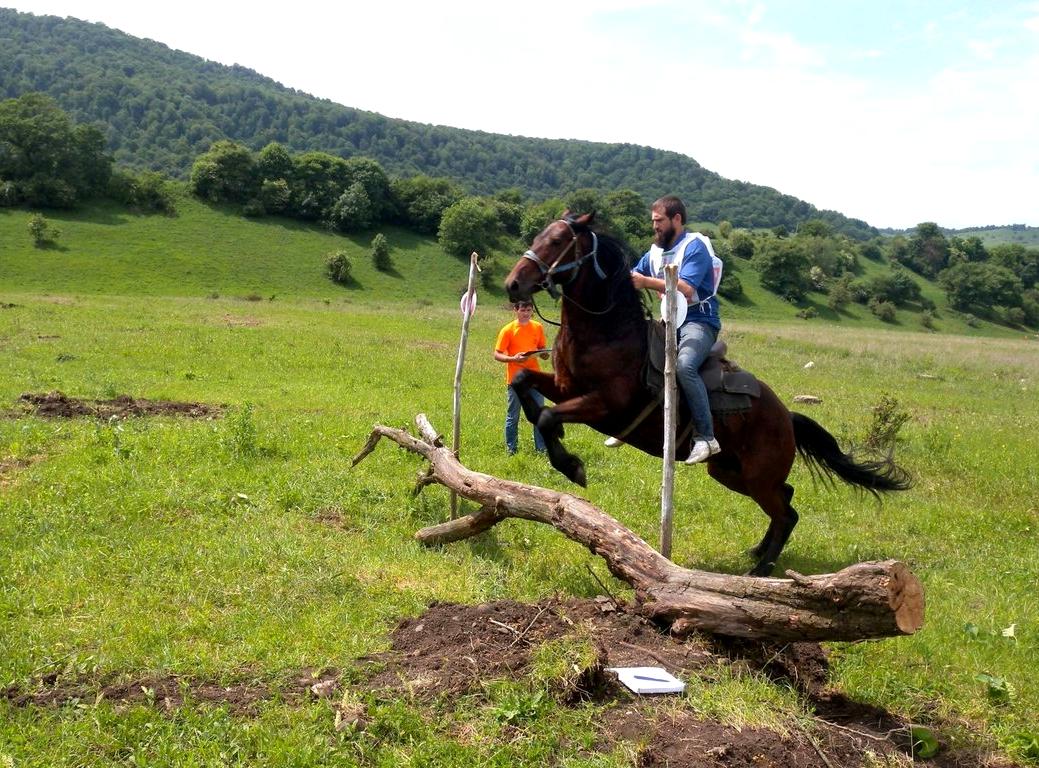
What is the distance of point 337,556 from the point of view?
6777 mm

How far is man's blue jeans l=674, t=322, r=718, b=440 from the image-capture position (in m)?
6.69

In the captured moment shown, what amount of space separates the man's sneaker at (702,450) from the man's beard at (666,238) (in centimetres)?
187

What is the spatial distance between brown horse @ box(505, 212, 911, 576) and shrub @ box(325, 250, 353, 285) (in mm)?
61205

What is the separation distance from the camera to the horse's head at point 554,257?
6.37 metres

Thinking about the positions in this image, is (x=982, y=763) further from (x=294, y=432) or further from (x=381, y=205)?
(x=381, y=205)

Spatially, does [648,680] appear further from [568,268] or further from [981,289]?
[981,289]

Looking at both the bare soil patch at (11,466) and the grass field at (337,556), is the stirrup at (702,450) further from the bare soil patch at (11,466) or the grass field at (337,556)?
the bare soil patch at (11,466)

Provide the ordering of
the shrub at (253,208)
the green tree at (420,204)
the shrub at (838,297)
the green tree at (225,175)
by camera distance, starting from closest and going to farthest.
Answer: the green tree at (225,175) < the shrub at (253,208) < the shrub at (838,297) < the green tree at (420,204)

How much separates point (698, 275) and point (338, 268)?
62323mm

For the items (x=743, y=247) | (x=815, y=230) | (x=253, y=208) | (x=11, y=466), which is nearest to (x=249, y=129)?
(x=253, y=208)

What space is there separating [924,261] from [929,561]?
396 ft

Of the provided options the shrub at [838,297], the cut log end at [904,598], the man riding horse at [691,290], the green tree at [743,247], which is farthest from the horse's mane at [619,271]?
the green tree at [743,247]

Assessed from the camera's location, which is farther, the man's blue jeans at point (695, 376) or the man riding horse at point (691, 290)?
the man's blue jeans at point (695, 376)

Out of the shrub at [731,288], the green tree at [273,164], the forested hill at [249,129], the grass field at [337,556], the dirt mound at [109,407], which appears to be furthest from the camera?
the forested hill at [249,129]
